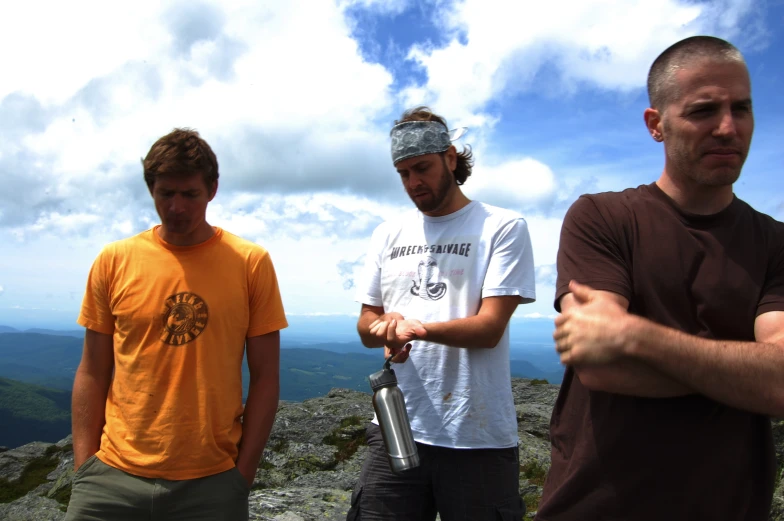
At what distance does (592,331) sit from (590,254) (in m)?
0.58

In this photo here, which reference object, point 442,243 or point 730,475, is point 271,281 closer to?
point 442,243

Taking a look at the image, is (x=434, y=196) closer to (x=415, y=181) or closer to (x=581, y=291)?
(x=415, y=181)

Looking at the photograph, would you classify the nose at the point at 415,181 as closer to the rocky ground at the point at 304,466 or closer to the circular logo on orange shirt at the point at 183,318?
the circular logo on orange shirt at the point at 183,318

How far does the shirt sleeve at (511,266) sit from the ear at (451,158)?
0.74 meters

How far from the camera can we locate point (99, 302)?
413 centimetres

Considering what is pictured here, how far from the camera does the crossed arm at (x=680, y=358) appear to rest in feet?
7.22

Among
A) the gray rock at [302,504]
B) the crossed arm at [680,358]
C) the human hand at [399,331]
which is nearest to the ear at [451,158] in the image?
the human hand at [399,331]

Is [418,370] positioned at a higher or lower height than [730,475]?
higher

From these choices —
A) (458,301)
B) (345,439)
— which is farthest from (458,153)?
(345,439)

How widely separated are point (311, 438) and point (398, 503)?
24.0 ft

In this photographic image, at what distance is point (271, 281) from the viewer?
4285 millimetres

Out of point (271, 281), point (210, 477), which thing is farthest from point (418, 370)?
point (210, 477)

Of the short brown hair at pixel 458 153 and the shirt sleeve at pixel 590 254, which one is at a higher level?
the short brown hair at pixel 458 153

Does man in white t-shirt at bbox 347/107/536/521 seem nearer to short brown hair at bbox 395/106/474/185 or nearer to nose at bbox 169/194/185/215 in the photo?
short brown hair at bbox 395/106/474/185
